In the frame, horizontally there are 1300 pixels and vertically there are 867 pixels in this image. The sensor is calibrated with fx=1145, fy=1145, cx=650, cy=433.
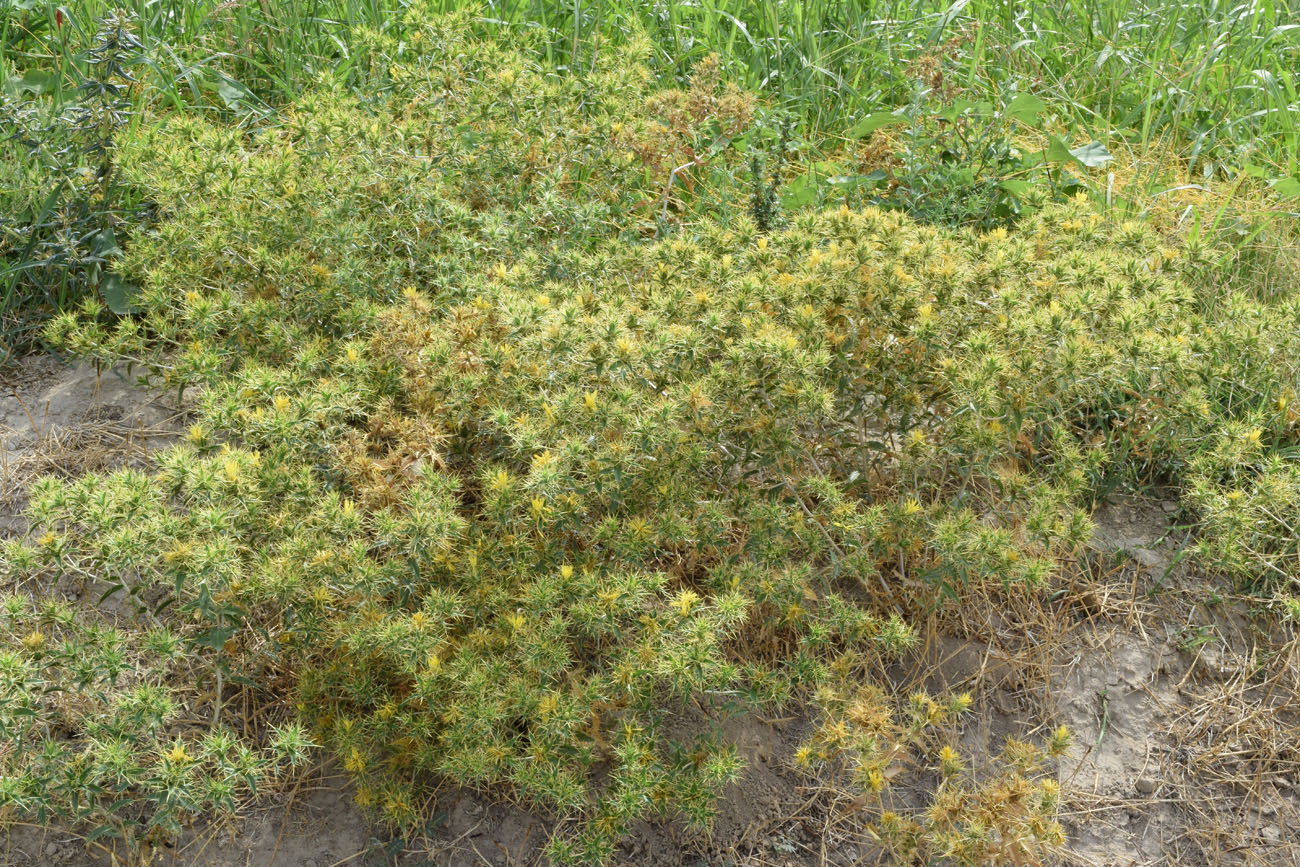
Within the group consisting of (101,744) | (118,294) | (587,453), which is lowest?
(101,744)

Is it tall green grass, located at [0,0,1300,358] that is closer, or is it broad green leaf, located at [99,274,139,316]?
broad green leaf, located at [99,274,139,316]

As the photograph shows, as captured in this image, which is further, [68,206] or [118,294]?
[68,206]

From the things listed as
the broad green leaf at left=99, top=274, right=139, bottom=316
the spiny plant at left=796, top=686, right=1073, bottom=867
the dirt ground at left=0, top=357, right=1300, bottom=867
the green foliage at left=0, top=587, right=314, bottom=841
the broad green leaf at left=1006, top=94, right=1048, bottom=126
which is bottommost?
the dirt ground at left=0, top=357, right=1300, bottom=867

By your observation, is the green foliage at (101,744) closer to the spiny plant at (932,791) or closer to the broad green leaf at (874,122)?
A: the spiny plant at (932,791)

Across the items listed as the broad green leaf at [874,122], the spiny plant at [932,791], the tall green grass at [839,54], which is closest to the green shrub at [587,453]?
the spiny plant at [932,791]

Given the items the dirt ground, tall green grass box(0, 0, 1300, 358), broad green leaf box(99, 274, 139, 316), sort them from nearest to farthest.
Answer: the dirt ground → broad green leaf box(99, 274, 139, 316) → tall green grass box(0, 0, 1300, 358)

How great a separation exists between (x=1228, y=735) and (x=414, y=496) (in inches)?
79.0

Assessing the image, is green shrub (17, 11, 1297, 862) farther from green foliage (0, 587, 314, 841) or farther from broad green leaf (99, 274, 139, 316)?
broad green leaf (99, 274, 139, 316)

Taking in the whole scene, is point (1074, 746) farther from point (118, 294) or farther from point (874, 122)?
point (118, 294)

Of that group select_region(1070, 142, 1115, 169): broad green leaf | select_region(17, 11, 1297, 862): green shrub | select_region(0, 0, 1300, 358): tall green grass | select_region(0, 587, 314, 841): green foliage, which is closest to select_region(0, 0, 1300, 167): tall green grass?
select_region(0, 0, 1300, 358): tall green grass

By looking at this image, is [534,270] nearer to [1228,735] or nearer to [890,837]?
[890,837]

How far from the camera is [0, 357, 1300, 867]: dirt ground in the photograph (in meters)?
2.44

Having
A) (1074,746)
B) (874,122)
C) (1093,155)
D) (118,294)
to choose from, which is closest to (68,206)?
(118,294)

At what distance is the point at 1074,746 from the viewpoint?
107 inches
